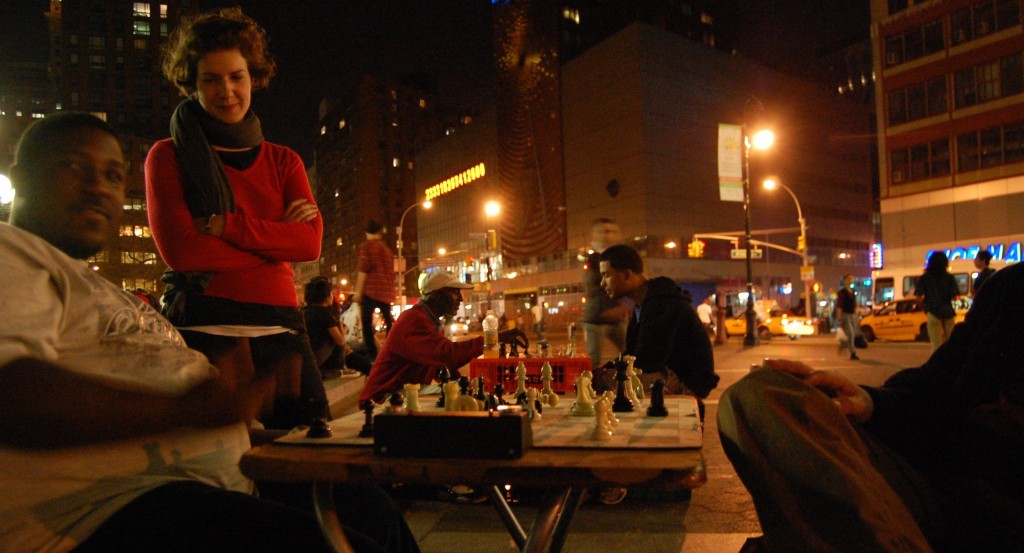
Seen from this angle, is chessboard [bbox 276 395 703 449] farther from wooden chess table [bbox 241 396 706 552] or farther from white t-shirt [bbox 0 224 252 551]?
white t-shirt [bbox 0 224 252 551]

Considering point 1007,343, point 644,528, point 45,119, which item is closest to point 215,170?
point 45,119

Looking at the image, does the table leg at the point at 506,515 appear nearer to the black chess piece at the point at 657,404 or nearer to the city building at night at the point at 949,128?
the black chess piece at the point at 657,404

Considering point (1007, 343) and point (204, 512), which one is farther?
point (1007, 343)

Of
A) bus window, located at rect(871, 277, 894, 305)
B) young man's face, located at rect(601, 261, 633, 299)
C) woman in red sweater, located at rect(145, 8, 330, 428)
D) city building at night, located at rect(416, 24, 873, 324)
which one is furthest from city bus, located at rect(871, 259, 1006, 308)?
woman in red sweater, located at rect(145, 8, 330, 428)

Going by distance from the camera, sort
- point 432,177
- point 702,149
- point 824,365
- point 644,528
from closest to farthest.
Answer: point 644,528 < point 824,365 < point 702,149 < point 432,177

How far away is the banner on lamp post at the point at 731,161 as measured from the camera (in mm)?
19875

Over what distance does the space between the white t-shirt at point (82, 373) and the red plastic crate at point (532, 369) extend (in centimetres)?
315

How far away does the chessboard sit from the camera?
1.54 meters

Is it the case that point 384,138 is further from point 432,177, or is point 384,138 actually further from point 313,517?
point 313,517

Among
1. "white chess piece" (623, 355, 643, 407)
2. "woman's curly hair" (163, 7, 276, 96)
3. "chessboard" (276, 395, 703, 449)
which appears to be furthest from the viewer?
"white chess piece" (623, 355, 643, 407)

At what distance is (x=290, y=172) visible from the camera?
2541 mm

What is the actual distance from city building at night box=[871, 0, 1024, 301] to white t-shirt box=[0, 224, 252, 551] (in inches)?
1427

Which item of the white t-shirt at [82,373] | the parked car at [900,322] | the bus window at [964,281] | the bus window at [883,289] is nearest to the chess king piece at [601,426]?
the white t-shirt at [82,373]

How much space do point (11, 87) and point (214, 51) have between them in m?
140
